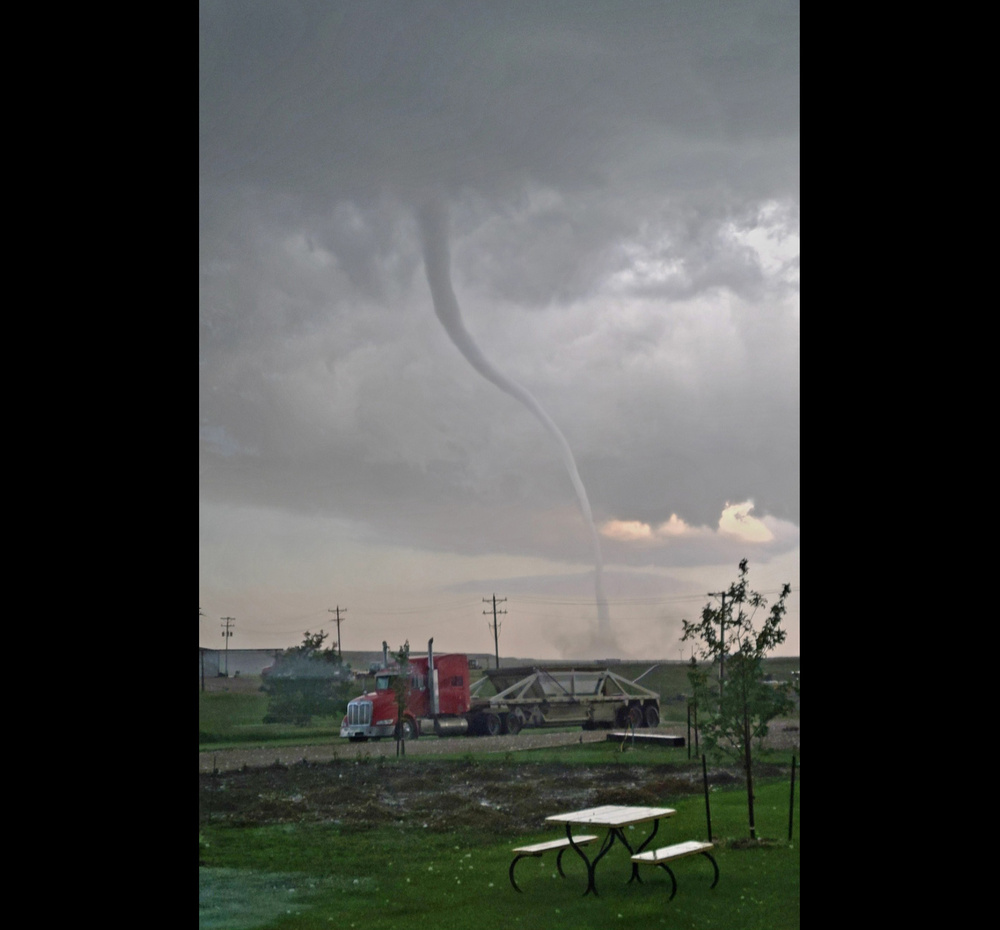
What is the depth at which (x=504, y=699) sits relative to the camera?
30.5ft

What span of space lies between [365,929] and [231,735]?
3.72 meters

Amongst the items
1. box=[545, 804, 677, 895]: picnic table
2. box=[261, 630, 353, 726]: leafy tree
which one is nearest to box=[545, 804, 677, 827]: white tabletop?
box=[545, 804, 677, 895]: picnic table

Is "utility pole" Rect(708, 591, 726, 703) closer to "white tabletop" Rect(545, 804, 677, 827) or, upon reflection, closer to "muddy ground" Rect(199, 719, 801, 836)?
"white tabletop" Rect(545, 804, 677, 827)

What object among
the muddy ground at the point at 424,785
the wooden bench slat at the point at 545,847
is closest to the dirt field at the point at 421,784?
the muddy ground at the point at 424,785

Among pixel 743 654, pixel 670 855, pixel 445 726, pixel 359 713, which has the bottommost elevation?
pixel 445 726

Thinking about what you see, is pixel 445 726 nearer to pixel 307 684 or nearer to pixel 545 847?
pixel 307 684

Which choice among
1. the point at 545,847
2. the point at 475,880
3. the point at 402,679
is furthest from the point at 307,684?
the point at 545,847

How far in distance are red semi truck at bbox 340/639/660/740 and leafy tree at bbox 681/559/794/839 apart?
11.5ft

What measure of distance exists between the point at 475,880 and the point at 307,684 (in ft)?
12.6

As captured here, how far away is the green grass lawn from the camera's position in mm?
5156
